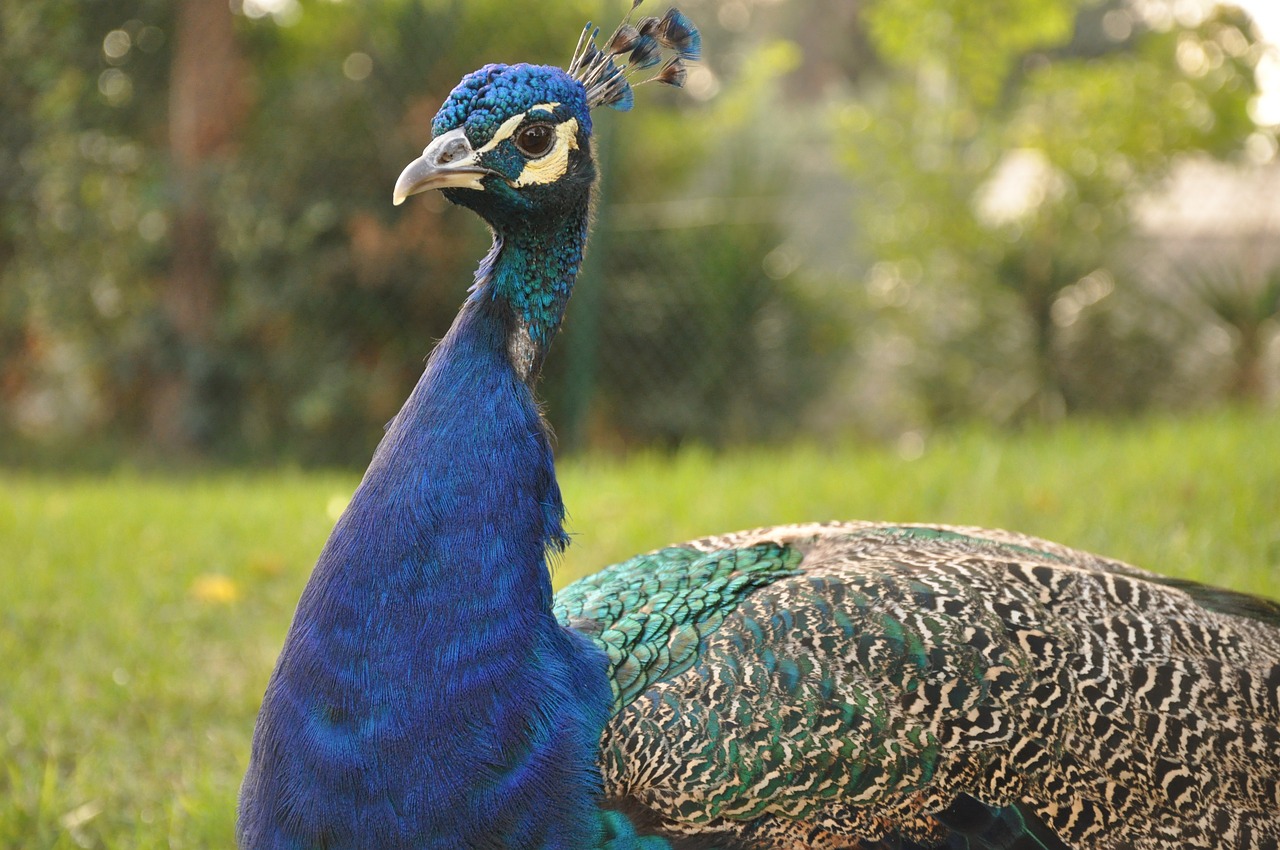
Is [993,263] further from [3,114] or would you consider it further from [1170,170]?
[3,114]

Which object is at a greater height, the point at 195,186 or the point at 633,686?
the point at 195,186

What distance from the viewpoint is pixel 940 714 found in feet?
6.06

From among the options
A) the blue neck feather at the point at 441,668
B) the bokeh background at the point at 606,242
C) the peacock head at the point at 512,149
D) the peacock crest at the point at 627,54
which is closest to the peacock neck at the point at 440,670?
the blue neck feather at the point at 441,668

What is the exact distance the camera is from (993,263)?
22.3ft

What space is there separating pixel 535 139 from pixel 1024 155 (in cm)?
598

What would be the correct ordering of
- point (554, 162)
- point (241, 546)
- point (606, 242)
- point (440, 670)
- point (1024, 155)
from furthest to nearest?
1. point (1024, 155)
2. point (606, 242)
3. point (241, 546)
4. point (554, 162)
5. point (440, 670)

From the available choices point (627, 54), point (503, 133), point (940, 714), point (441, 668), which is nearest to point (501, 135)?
point (503, 133)

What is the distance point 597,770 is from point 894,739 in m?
0.43

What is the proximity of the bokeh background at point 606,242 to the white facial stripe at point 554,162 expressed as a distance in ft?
13.9

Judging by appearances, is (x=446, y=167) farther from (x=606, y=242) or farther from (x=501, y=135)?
(x=606, y=242)

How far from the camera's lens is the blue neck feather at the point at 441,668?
1.77 metres

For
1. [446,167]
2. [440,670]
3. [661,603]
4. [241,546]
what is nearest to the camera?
[440,670]

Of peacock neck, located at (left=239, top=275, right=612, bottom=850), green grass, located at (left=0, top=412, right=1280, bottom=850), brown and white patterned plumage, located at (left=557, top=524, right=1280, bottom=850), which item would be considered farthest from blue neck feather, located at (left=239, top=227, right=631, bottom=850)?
green grass, located at (left=0, top=412, right=1280, bottom=850)

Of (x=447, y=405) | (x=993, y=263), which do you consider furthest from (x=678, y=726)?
(x=993, y=263)
